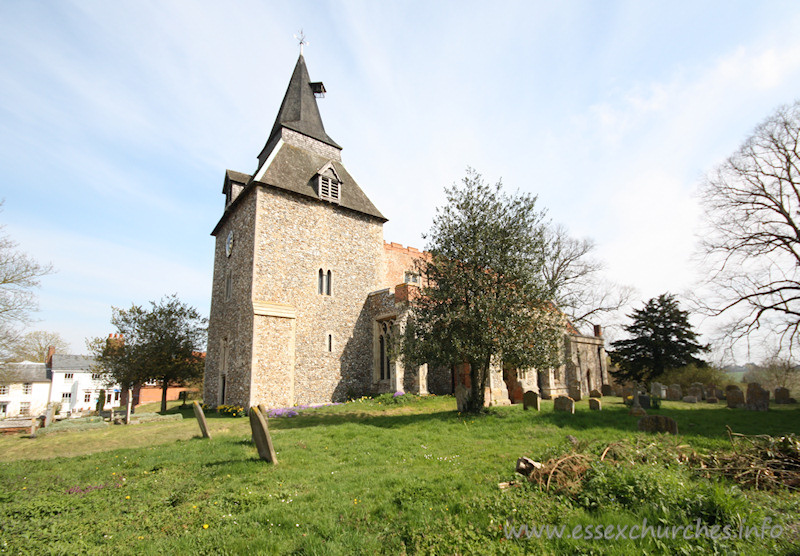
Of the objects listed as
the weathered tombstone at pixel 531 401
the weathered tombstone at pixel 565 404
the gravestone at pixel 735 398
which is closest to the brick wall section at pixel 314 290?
the weathered tombstone at pixel 531 401

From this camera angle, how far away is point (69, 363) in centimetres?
4919

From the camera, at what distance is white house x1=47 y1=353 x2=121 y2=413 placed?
152ft

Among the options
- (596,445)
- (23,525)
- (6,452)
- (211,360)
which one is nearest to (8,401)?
(211,360)

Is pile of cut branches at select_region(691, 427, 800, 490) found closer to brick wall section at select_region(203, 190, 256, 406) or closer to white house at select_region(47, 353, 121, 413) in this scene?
brick wall section at select_region(203, 190, 256, 406)

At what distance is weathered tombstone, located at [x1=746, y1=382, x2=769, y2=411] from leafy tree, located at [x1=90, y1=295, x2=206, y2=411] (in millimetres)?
28152

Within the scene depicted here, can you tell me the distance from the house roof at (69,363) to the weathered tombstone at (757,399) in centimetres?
6066

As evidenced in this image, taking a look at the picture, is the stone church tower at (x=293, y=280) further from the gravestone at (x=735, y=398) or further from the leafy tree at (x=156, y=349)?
the gravestone at (x=735, y=398)

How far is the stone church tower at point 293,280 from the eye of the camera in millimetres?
16828

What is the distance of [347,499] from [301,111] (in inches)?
870

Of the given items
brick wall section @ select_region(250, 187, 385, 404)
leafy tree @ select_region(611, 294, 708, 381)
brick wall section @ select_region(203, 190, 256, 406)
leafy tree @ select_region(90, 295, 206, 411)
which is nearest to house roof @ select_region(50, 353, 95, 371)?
leafy tree @ select_region(90, 295, 206, 411)

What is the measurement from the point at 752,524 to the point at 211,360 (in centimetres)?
2144

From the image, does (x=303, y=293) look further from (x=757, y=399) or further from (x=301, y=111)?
(x=757, y=399)

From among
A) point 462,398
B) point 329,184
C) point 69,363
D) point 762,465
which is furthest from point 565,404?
point 69,363

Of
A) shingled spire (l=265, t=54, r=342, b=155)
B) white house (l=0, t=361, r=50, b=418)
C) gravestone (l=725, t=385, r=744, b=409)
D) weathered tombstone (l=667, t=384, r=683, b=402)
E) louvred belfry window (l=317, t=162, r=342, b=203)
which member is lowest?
white house (l=0, t=361, r=50, b=418)
